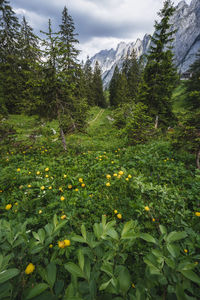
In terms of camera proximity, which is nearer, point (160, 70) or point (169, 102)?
point (160, 70)

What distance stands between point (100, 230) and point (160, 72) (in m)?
14.2

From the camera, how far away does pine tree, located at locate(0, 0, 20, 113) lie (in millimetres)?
17547

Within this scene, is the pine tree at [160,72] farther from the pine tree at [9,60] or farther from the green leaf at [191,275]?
the pine tree at [9,60]

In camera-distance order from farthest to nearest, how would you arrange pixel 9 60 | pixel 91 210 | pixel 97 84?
pixel 97 84, pixel 9 60, pixel 91 210

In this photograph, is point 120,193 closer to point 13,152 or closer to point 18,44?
point 13,152

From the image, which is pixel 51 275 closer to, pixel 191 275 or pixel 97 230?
pixel 97 230

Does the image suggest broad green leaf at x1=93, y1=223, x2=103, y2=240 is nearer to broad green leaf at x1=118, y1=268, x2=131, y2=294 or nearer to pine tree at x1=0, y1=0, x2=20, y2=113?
broad green leaf at x1=118, y1=268, x2=131, y2=294

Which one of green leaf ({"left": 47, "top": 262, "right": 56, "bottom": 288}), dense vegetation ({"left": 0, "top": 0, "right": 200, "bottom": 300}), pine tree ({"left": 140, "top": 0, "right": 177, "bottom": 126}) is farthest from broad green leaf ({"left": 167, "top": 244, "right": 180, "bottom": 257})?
pine tree ({"left": 140, "top": 0, "right": 177, "bottom": 126})

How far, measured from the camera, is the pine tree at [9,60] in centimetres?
1755

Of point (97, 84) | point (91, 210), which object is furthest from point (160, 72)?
point (97, 84)

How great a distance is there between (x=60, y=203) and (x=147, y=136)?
5.89 m

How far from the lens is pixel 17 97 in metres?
18.6

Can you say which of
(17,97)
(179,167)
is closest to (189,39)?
(17,97)

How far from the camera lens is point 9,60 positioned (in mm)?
18703
